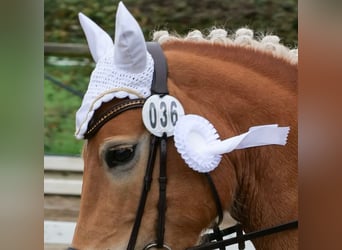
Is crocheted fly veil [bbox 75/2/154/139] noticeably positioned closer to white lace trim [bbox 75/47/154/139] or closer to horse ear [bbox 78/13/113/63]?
white lace trim [bbox 75/47/154/139]

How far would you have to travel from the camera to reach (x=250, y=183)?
138 centimetres

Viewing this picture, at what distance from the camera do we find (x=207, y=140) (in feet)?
4.34

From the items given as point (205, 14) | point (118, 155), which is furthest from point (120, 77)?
point (205, 14)

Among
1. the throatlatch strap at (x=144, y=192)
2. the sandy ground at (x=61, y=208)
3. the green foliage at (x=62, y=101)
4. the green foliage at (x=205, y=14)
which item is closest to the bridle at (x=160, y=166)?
the throatlatch strap at (x=144, y=192)

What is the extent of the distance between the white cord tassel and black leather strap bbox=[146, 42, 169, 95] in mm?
77

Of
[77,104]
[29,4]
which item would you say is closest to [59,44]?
[77,104]

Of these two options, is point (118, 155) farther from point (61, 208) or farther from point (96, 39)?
point (61, 208)

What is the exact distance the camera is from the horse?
1.30 m

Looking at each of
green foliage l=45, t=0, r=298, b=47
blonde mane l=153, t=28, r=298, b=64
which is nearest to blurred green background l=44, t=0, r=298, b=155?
green foliage l=45, t=0, r=298, b=47

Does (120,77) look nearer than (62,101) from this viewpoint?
Yes

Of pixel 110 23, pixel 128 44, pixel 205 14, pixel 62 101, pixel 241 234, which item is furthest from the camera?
pixel 62 101

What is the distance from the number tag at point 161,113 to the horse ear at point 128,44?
8cm

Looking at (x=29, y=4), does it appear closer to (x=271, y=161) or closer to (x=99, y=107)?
(x=99, y=107)

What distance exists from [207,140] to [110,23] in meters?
2.36
